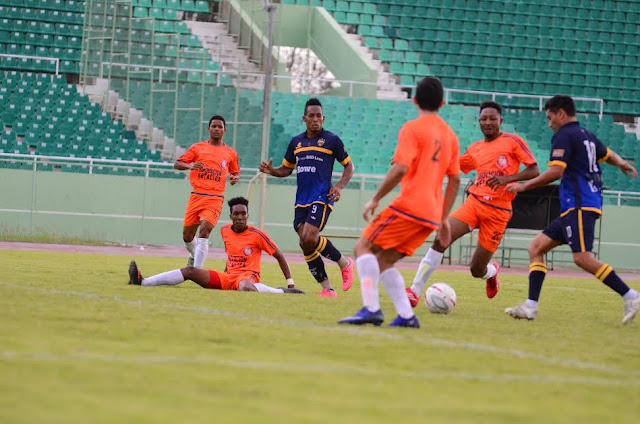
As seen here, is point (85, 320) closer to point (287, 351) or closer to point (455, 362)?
point (287, 351)

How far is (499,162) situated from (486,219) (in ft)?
1.97

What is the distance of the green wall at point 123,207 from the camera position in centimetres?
2220

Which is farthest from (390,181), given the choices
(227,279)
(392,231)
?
(227,279)

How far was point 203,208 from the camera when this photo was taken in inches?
510

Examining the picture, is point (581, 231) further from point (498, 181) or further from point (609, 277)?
point (498, 181)

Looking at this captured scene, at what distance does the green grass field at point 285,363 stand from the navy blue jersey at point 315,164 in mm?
1792

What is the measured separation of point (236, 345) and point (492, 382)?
1.66 m

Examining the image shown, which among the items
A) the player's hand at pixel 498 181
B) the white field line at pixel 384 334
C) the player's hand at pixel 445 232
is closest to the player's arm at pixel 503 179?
the player's hand at pixel 498 181

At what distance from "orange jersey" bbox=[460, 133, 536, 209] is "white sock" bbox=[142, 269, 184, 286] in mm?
3271

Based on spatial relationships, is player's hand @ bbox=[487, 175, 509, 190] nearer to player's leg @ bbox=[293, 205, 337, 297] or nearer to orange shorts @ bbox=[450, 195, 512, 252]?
orange shorts @ bbox=[450, 195, 512, 252]

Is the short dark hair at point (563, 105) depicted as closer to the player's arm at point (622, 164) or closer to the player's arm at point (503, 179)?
the player's arm at point (622, 164)

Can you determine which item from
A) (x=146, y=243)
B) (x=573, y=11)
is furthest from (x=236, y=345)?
(x=573, y=11)

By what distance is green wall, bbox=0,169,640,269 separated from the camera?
2220 centimetres

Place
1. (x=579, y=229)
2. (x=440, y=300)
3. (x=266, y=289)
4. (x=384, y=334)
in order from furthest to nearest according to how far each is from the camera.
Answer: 1. (x=266, y=289)
2. (x=440, y=300)
3. (x=579, y=229)
4. (x=384, y=334)
